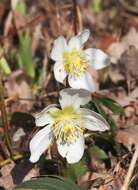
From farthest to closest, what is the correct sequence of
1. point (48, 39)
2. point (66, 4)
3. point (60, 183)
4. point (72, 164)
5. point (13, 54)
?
point (66, 4) < point (48, 39) < point (13, 54) < point (72, 164) < point (60, 183)

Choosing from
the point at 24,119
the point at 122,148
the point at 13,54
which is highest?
the point at 13,54

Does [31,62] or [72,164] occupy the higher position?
[31,62]

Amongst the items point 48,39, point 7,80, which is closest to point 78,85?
point 7,80

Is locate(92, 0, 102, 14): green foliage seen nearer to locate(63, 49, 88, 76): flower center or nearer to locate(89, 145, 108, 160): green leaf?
locate(63, 49, 88, 76): flower center

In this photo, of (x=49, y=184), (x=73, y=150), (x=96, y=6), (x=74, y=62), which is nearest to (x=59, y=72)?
(x=74, y=62)

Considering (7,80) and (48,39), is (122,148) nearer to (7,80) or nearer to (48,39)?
(7,80)

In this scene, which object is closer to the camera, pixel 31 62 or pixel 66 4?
pixel 31 62
